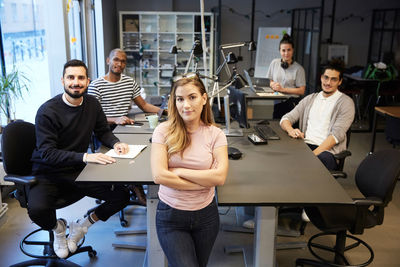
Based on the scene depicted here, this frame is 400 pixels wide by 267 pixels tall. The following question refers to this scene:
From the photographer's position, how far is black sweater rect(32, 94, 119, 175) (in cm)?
256

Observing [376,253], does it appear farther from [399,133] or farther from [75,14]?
[75,14]

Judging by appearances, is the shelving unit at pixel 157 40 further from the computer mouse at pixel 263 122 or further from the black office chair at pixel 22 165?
the black office chair at pixel 22 165

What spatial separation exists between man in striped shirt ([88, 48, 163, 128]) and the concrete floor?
2.82ft

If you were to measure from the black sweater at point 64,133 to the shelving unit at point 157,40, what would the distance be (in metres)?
4.58

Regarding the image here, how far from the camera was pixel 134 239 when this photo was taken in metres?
3.12

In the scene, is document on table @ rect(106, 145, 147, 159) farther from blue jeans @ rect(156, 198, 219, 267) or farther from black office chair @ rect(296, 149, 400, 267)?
black office chair @ rect(296, 149, 400, 267)

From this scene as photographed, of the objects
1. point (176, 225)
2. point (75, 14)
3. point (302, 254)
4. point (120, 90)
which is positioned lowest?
point (302, 254)

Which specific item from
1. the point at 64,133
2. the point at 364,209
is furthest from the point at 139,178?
the point at 364,209

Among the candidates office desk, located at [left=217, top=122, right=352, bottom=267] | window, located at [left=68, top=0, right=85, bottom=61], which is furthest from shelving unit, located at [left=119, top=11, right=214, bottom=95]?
office desk, located at [left=217, top=122, right=352, bottom=267]

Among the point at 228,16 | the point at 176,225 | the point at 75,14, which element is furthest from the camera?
the point at 228,16

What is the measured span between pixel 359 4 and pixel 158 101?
207 inches

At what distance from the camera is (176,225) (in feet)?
6.26

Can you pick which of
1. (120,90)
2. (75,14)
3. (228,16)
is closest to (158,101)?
(120,90)

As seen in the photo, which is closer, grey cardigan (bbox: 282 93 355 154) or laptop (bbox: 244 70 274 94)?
grey cardigan (bbox: 282 93 355 154)
